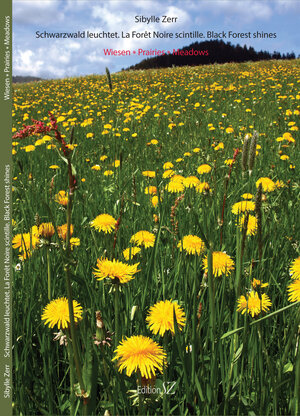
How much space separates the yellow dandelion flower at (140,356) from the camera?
0.73 meters

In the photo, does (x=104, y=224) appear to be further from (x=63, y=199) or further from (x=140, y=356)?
(x=140, y=356)

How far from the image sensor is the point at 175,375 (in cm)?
101

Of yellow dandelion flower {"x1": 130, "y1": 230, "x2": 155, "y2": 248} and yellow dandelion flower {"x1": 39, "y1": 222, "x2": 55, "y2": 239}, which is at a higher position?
yellow dandelion flower {"x1": 39, "y1": 222, "x2": 55, "y2": 239}

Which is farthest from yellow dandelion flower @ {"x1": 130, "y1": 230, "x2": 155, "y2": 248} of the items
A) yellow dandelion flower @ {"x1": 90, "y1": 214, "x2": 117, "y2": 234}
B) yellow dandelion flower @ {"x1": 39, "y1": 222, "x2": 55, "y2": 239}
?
yellow dandelion flower @ {"x1": 39, "y1": 222, "x2": 55, "y2": 239}

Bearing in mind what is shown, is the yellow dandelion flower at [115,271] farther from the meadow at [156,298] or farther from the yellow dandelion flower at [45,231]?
the yellow dandelion flower at [45,231]

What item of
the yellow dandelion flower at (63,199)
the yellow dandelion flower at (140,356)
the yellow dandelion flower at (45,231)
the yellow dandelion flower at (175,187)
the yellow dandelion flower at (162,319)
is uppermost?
the yellow dandelion flower at (175,187)

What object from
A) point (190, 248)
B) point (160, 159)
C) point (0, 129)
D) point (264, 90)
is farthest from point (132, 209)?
point (264, 90)

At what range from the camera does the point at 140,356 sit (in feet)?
2.45

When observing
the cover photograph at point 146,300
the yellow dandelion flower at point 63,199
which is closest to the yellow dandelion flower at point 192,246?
the cover photograph at point 146,300

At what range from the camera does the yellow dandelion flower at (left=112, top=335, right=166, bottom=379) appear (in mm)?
728

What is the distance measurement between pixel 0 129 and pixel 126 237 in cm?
79

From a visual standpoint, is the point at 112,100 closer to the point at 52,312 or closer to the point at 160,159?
the point at 160,159

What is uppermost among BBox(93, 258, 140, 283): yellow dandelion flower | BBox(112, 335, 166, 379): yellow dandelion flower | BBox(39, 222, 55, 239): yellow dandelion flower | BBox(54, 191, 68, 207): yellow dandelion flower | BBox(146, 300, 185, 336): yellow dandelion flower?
BBox(54, 191, 68, 207): yellow dandelion flower

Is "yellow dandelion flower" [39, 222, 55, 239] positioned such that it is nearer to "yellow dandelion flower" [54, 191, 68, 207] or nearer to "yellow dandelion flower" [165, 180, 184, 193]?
"yellow dandelion flower" [54, 191, 68, 207]
